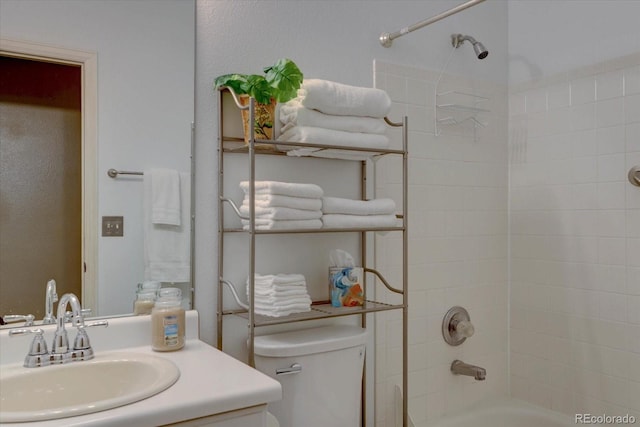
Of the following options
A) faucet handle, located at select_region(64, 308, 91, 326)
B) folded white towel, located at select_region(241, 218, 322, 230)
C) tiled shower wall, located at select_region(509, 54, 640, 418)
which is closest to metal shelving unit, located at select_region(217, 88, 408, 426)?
folded white towel, located at select_region(241, 218, 322, 230)

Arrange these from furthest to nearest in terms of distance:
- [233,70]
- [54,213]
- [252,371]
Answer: [233,70]
[54,213]
[252,371]

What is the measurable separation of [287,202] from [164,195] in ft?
1.25

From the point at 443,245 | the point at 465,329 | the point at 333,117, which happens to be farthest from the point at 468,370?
the point at 333,117

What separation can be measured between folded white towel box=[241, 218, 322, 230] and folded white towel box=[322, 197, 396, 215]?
69 millimetres

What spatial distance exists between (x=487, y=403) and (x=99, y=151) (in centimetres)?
193

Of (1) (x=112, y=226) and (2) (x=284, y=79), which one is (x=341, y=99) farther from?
(1) (x=112, y=226)

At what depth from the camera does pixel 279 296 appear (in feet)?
5.46

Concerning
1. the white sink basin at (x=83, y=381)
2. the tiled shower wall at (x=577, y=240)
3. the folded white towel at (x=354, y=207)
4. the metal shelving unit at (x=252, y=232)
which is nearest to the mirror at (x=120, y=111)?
the metal shelving unit at (x=252, y=232)

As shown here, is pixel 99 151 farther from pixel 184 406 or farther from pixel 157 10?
pixel 184 406

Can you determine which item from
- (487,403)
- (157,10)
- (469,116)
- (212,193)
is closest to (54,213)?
(212,193)

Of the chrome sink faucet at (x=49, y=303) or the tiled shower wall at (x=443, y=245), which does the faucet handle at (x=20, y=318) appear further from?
the tiled shower wall at (x=443, y=245)

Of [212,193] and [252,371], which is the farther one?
[212,193]

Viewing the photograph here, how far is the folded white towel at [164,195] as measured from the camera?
5.44 ft

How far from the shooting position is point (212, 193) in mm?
1767
